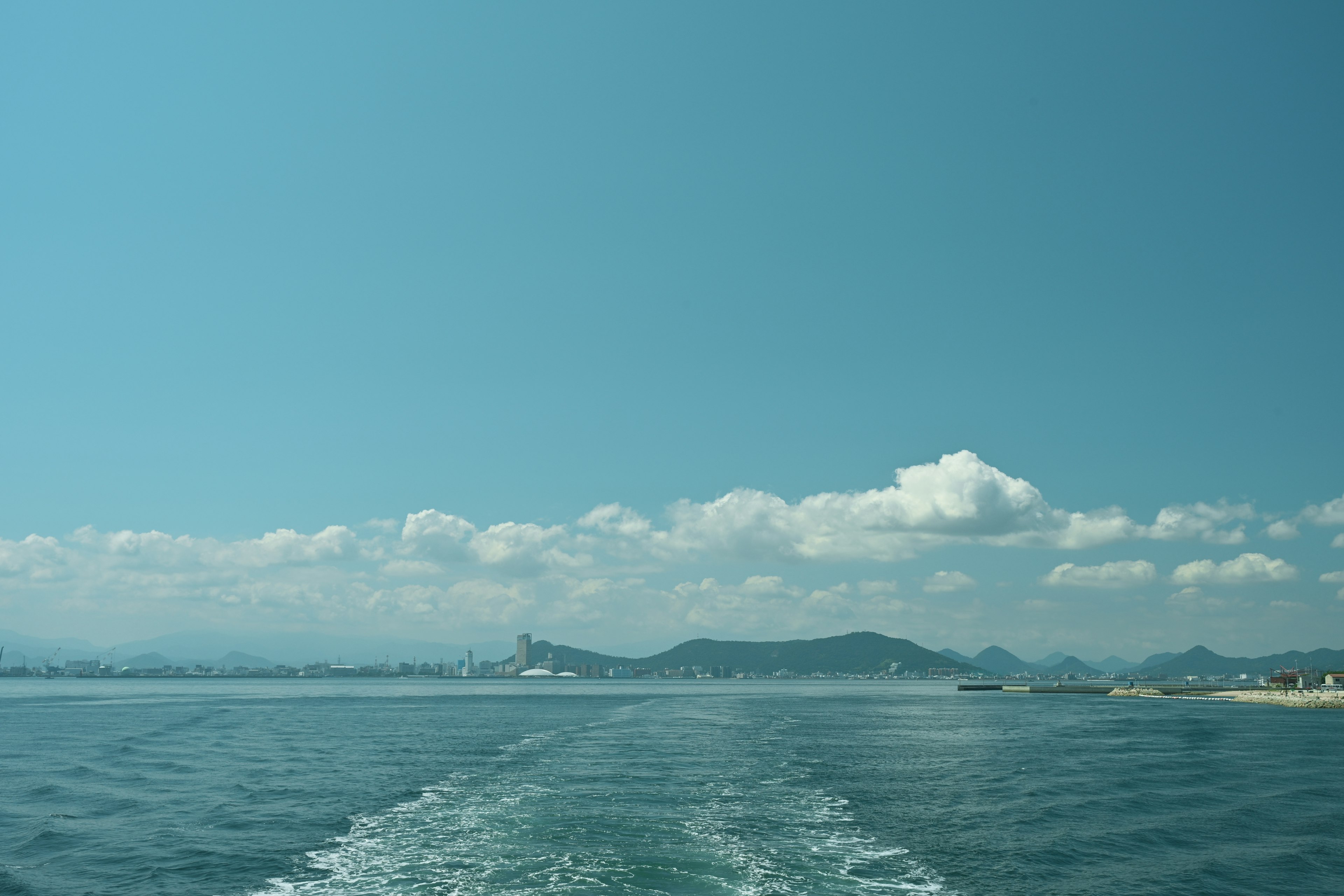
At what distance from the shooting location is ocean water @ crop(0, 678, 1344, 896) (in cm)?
2920

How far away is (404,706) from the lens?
5812 inches

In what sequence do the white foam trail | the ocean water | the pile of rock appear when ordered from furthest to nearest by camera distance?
1. the pile of rock
2. the ocean water
3. the white foam trail

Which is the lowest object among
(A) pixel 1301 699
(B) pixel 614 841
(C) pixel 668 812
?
(A) pixel 1301 699

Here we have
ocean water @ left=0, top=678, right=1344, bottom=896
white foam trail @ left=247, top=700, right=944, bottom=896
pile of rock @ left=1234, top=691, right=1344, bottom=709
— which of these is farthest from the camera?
pile of rock @ left=1234, top=691, right=1344, bottom=709

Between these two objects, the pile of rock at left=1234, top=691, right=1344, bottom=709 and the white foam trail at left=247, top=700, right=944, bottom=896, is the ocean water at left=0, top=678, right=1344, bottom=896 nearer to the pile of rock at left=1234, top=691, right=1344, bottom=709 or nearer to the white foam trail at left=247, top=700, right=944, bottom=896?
the white foam trail at left=247, top=700, right=944, bottom=896

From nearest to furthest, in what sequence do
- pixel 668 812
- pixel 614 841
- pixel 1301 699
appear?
pixel 614 841 < pixel 668 812 < pixel 1301 699

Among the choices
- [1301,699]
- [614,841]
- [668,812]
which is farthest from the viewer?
[1301,699]

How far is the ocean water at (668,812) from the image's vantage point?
29.2 meters

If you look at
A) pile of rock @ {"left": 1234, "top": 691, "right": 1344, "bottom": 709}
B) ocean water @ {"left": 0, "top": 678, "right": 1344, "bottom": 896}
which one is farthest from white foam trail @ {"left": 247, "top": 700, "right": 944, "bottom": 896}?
pile of rock @ {"left": 1234, "top": 691, "right": 1344, "bottom": 709}

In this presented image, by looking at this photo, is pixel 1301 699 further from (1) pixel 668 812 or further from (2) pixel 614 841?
(2) pixel 614 841

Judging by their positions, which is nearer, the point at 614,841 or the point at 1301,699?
the point at 614,841

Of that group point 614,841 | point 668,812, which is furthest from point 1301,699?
point 614,841

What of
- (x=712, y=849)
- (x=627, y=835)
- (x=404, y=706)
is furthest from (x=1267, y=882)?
(x=404, y=706)

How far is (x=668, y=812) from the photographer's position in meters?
Result: 39.5
